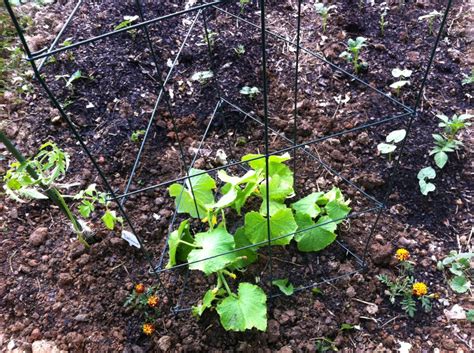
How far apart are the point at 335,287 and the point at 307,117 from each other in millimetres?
818

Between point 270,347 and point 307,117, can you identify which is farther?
point 307,117

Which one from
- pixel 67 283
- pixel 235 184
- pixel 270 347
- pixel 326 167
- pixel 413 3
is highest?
pixel 413 3

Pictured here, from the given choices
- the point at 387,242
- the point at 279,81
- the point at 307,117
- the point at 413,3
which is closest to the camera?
the point at 387,242

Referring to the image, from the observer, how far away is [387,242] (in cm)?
157

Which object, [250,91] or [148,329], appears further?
[250,91]

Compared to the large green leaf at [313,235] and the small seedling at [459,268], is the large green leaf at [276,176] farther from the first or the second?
the small seedling at [459,268]

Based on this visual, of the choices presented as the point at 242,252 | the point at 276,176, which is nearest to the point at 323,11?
the point at 276,176

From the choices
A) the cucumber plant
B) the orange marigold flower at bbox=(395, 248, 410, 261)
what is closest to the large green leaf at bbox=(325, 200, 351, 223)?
the cucumber plant

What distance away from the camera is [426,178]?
1.72m

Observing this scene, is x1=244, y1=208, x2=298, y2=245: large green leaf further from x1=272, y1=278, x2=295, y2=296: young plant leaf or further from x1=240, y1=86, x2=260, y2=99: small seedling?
x1=240, y1=86, x2=260, y2=99: small seedling

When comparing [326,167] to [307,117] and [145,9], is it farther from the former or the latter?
Result: [145,9]

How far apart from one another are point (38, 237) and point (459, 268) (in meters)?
1.58

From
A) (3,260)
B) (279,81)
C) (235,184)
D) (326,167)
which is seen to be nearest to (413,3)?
(279,81)

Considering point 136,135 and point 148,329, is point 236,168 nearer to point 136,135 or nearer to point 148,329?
point 136,135
